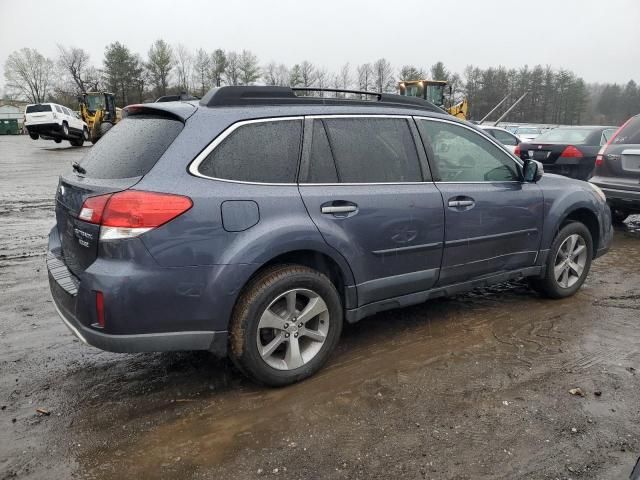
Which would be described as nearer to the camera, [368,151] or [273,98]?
[273,98]

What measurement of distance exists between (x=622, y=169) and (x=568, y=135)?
3.73 m

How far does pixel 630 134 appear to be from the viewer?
722 cm

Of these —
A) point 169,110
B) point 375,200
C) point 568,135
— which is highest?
point 169,110

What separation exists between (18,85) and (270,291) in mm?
113038

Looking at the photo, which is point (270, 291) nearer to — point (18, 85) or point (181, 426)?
point (181, 426)

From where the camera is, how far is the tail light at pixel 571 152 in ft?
31.4

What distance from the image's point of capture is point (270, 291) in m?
2.90

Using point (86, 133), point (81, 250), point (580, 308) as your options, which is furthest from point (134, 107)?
point (86, 133)

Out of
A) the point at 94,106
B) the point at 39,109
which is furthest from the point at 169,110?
the point at 94,106

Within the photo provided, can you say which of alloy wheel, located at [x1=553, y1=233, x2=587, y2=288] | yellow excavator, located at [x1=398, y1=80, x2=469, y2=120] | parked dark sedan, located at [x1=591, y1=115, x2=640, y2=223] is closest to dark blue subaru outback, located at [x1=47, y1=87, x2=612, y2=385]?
alloy wheel, located at [x1=553, y1=233, x2=587, y2=288]

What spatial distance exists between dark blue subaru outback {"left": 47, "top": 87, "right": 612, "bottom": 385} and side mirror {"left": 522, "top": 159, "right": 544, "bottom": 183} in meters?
0.23

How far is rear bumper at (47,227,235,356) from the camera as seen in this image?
8.41ft

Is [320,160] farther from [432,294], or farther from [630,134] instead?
[630,134]

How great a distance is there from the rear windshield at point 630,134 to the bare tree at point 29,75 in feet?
352
